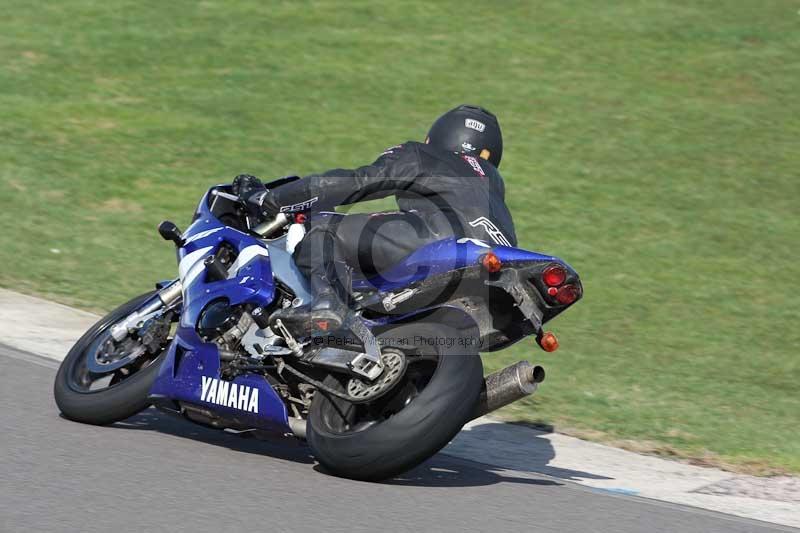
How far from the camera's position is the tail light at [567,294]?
17.0 ft

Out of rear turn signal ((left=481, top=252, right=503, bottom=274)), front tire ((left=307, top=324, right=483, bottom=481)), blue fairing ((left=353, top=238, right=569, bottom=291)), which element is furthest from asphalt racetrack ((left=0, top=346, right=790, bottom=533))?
rear turn signal ((left=481, top=252, right=503, bottom=274))

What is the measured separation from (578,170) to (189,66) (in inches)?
200

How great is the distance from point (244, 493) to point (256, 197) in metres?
Answer: 1.49

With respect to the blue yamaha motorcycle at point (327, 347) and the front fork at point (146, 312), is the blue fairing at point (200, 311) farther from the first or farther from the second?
the front fork at point (146, 312)

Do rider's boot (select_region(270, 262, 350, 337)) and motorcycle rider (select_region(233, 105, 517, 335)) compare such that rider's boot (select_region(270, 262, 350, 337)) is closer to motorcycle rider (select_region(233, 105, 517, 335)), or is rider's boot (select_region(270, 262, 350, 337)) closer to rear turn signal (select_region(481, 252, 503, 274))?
motorcycle rider (select_region(233, 105, 517, 335))

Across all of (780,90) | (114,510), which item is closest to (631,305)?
(114,510)

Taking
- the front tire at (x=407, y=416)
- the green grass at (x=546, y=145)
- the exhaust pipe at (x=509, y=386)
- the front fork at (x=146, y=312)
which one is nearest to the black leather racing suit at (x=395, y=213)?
the front tire at (x=407, y=416)

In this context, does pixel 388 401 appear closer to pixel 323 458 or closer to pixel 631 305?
pixel 323 458

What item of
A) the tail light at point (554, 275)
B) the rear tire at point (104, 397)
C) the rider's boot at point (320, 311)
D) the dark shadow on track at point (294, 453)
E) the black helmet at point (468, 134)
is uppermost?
the black helmet at point (468, 134)

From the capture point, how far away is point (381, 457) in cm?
522

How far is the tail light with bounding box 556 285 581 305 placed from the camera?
5.18 meters

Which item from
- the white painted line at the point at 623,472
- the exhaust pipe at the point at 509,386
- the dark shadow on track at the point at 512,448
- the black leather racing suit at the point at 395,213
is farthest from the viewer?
the dark shadow on track at the point at 512,448

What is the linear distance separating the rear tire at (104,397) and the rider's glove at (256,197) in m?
0.86

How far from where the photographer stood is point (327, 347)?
545 centimetres
